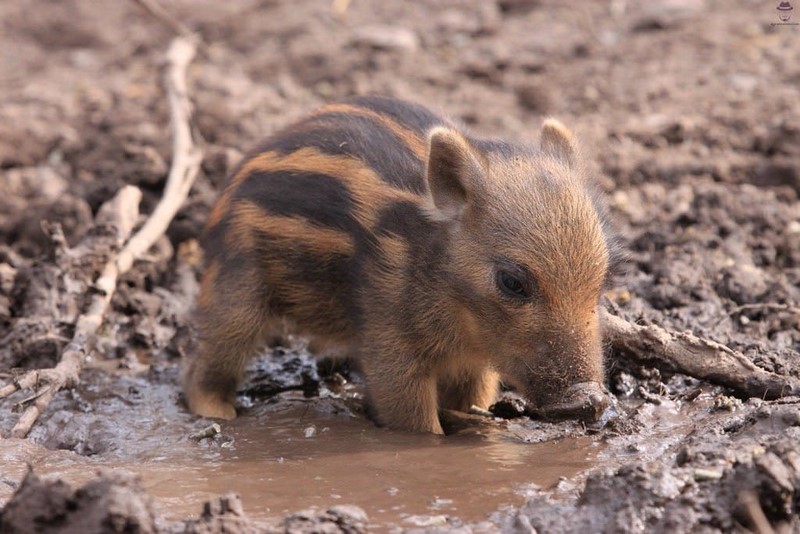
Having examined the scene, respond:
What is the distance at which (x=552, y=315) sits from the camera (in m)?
4.79

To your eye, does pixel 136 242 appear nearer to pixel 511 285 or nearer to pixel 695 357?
pixel 511 285

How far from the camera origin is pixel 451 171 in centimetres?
518

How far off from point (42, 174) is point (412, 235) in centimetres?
410

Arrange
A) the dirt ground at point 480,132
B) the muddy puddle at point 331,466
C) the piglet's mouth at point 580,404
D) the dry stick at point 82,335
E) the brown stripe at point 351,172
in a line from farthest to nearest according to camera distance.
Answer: the brown stripe at point 351,172
the dry stick at point 82,335
the piglet's mouth at point 580,404
the muddy puddle at point 331,466
the dirt ground at point 480,132

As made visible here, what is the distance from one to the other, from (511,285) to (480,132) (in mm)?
4167

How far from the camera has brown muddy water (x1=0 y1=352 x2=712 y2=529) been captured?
432 centimetres

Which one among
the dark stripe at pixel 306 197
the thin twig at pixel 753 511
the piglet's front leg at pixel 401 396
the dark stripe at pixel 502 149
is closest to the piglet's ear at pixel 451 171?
the dark stripe at pixel 502 149

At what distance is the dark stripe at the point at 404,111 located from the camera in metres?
5.77

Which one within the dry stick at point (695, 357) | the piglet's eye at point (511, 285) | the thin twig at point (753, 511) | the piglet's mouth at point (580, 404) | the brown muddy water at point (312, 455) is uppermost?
the piglet's eye at point (511, 285)

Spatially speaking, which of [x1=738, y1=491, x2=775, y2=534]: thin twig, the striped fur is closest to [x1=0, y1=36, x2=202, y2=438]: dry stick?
the striped fur

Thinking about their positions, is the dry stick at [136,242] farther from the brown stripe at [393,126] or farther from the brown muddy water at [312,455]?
A: the brown stripe at [393,126]

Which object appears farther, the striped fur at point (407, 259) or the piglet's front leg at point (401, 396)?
the piglet's front leg at point (401, 396)

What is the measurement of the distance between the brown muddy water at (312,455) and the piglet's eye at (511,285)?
679 millimetres

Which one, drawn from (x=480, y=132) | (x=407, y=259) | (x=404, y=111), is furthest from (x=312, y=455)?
(x=480, y=132)
